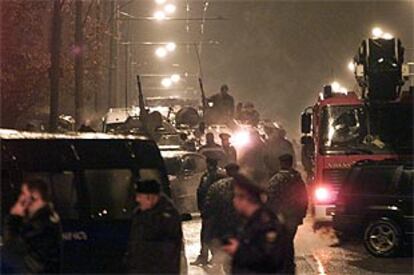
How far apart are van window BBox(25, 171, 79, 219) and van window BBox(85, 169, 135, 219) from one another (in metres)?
0.15

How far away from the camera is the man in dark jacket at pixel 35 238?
7.49 m

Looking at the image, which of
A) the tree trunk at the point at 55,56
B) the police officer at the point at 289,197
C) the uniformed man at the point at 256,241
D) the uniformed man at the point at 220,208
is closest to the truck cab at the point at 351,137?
the uniformed man at the point at 220,208

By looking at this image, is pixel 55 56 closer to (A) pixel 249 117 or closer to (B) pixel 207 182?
(A) pixel 249 117

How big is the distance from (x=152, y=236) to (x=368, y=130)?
10.3 metres

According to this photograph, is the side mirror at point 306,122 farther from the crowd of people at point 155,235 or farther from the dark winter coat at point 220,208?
the crowd of people at point 155,235

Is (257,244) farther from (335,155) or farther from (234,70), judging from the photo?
(234,70)

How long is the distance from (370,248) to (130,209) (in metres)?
7.32

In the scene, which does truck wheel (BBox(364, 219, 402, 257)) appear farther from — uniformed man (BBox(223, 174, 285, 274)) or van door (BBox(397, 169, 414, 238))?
uniformed man (BBox(223, 174, 285, 274))

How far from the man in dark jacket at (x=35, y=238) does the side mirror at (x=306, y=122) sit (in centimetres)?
1153

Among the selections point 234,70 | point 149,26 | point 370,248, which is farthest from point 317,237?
point 234,70

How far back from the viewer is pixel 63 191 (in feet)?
27.5

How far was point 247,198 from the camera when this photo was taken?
22.5 feet

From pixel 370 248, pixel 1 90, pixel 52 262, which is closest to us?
pixel 52 262

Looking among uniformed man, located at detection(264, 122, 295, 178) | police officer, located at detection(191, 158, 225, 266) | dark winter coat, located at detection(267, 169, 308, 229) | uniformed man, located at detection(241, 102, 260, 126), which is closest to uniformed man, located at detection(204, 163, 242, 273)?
dark winter coat, located at detection(267, 169, 308, 229)
